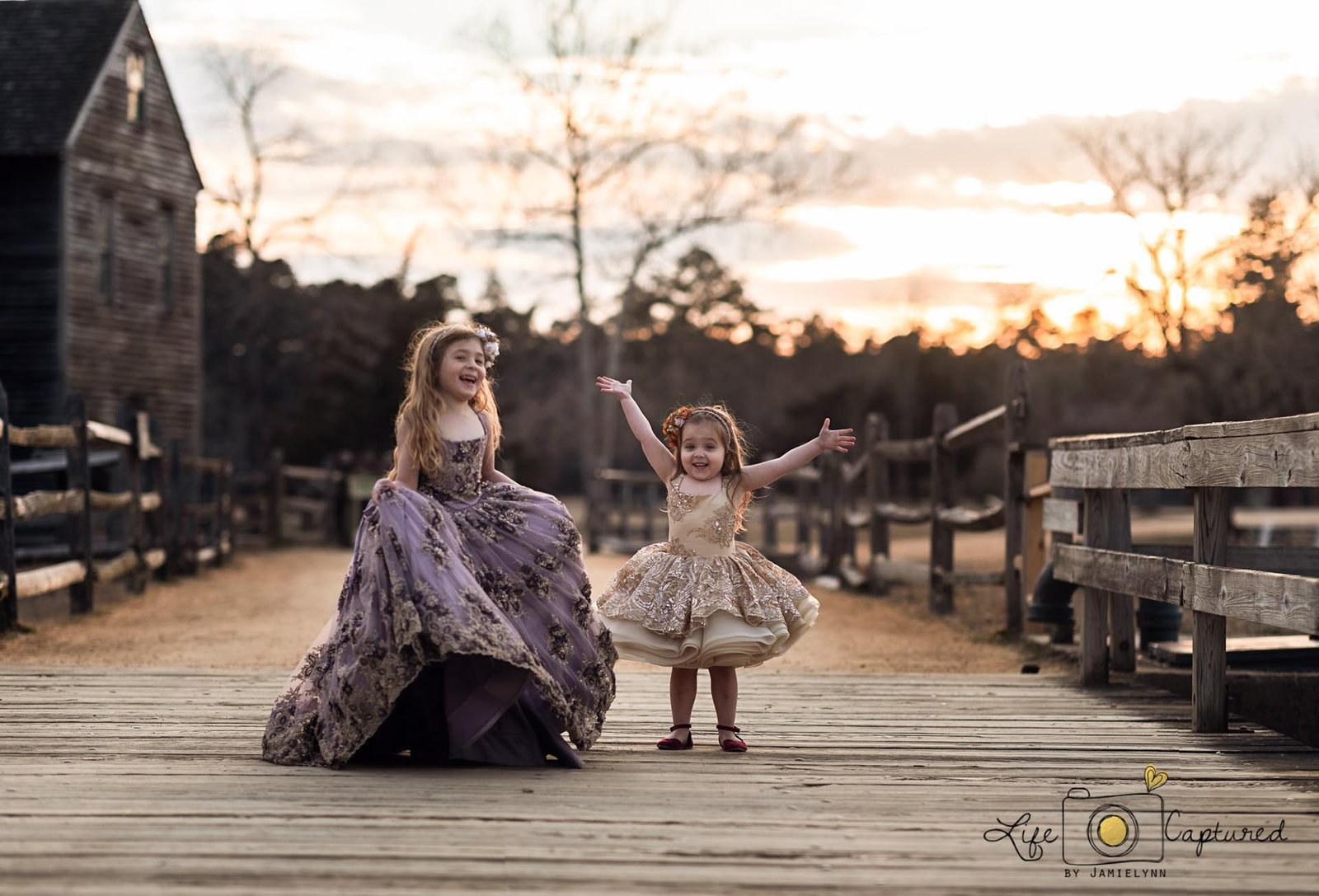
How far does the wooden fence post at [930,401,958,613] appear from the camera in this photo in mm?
12836

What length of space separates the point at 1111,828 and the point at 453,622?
2.08 meters

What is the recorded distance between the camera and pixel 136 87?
24.2m

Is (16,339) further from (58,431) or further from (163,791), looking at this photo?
(163,791)

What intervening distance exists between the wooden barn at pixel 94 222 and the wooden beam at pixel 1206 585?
51.3 feet

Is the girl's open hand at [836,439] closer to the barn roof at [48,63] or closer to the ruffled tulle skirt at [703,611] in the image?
the ruffled tulle skirt at [703,611]

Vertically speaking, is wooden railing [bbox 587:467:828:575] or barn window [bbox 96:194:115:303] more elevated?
barn window [bbox 96:194:115:303]

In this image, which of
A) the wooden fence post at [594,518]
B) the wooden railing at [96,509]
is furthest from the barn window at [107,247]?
the wooden fence post at [594,518]

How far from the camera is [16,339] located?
22.1 m

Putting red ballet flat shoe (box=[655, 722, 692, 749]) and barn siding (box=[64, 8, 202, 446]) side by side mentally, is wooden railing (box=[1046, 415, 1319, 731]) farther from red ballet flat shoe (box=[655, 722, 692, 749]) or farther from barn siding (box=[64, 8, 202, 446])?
barn siding (box=[64, 8, 202, 446])

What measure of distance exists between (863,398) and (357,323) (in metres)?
16.0

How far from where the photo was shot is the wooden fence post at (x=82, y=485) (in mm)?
12039

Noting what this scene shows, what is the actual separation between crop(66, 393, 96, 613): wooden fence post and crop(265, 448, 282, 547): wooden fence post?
514 inches

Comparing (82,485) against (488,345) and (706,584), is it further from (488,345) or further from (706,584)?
(706,584)

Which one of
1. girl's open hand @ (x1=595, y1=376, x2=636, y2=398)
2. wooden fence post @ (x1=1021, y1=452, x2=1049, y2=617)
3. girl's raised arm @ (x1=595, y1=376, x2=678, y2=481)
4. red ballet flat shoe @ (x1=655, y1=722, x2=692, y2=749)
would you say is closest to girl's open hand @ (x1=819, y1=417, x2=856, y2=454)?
girl's raised arm @ (x1=595, y1=376, x2=678, y2=481)
